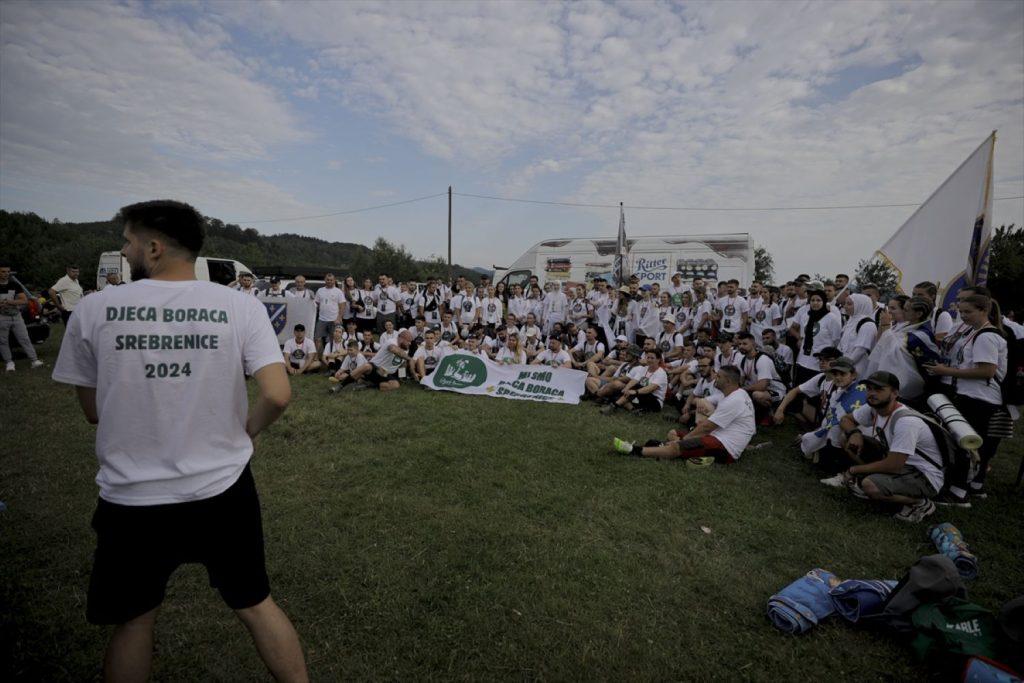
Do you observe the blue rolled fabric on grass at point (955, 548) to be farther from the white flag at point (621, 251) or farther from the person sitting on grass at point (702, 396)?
the white flag at point (621, 251)

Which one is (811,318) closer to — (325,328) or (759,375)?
(759,375)

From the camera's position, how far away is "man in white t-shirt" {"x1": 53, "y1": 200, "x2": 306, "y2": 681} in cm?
164

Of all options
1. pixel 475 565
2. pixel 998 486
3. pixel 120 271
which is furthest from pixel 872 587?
pixel 120 271

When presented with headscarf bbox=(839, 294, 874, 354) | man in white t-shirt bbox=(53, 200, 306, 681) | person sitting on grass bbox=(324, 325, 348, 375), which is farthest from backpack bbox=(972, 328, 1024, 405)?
person sitting on grass bbox=(324, 325, 348, 375)

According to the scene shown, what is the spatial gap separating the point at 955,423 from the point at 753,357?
342 cm

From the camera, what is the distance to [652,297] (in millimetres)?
11039

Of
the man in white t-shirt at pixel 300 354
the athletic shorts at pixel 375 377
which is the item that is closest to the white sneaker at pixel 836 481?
the athletic shorts at pixel 375 377

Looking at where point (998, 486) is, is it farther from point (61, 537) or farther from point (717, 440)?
point (61, 537)

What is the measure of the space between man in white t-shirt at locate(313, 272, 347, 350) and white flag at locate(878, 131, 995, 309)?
11.6 metres

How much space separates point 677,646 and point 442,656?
137 cm

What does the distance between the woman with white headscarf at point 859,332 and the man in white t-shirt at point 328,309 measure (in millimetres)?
10724

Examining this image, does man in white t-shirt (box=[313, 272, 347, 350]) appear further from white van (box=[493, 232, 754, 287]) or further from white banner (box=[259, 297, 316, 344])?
white van (box=[493, 232, 754, 287])

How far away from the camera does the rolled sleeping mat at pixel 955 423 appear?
436cm

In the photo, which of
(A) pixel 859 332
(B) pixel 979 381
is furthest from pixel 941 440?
(A) pixel 859 332
